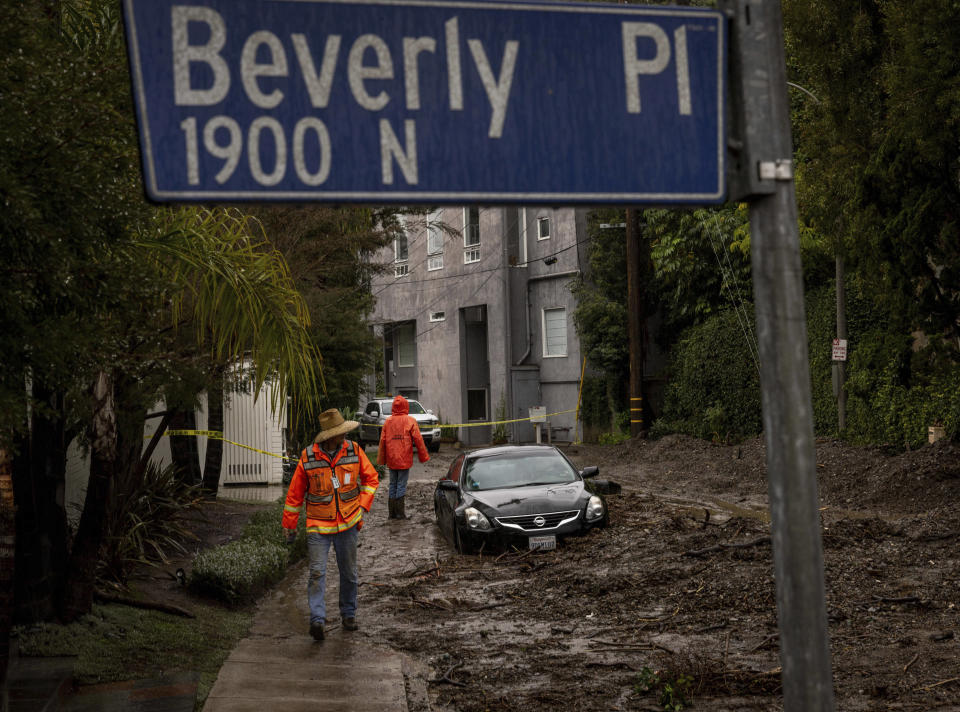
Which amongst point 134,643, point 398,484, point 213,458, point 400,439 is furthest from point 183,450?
point 134,643

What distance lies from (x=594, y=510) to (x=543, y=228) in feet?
80.5

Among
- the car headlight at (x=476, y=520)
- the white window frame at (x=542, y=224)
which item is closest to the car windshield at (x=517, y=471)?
the car headlight at (x=476, y=520)

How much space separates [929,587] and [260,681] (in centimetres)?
599

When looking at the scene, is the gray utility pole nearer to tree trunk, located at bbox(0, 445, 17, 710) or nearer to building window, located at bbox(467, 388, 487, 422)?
tree trunk, located at bbox(0, 445, 17, 710)

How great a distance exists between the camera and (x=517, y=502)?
13.7 meters

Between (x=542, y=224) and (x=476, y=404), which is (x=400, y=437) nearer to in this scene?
(x=542, y=224)

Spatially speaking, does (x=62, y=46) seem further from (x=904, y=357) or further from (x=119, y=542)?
(x=904, y=357)

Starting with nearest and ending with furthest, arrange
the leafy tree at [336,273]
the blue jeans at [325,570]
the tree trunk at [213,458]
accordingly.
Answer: the blue jeans at [325,570]
the leafy tree at [336,273]
the tree trunk at [213,458]

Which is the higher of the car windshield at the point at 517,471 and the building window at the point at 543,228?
the building window at the point at 543,228

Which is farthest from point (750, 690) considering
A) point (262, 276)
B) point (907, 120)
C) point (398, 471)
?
point (398, 471)

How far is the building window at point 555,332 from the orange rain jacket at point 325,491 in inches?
1067

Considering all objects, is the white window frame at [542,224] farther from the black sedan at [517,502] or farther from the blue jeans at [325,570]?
the blue jeans at [325,570]

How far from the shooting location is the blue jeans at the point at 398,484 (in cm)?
1855

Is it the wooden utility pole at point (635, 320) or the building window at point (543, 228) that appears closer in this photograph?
the wooden utility pole at point (635, 320)
